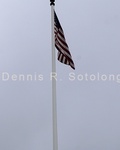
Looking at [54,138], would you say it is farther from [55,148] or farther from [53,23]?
[53,23]

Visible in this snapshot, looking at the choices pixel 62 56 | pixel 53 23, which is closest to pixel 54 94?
pixel 62 56

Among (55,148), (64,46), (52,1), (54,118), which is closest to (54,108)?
(54,118)

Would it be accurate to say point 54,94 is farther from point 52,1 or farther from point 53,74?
point 52,1

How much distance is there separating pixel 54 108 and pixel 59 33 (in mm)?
4116

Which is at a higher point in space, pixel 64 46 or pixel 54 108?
pixel 64 46

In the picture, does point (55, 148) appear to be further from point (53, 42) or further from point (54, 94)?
point (53, 42)

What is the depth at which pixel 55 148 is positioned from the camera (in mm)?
22031

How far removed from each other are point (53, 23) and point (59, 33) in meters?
0.62

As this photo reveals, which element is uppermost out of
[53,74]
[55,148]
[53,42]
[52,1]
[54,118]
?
[52,1]

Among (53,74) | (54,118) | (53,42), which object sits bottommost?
(54,118)

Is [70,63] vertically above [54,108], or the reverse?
[70,63]

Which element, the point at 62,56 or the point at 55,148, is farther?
the point at 62,56

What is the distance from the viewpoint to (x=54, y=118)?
2247 cm

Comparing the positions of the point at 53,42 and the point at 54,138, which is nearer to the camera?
the point at 54,138
